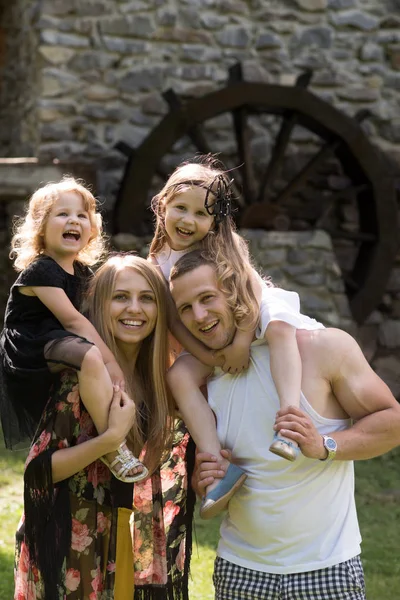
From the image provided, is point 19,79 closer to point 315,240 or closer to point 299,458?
point 315,240

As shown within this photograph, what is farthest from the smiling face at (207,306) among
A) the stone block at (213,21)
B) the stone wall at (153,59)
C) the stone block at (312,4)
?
the stone block at (312,4)

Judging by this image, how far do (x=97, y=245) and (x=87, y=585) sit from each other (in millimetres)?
904

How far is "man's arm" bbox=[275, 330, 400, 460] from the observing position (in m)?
2.04

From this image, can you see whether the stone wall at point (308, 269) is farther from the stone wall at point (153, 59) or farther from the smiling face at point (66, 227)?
the smiling face at point (66, 227)

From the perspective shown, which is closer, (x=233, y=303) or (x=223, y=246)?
(x=233, y=303)

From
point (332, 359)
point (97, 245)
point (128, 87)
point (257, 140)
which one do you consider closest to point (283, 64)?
point (257, 140)

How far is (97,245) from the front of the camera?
8.38 feet

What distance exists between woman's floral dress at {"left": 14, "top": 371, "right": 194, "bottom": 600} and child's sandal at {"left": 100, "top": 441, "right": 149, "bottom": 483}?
0.09m

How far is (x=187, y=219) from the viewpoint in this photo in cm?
239

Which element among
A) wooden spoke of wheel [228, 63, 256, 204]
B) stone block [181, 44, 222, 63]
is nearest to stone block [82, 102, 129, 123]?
stone block [181, 44, 222, 63]

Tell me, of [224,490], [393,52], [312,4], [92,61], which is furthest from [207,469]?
[393,52]

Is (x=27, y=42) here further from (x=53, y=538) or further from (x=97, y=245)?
(x=53, y=538)

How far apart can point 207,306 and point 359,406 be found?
16.2 inches

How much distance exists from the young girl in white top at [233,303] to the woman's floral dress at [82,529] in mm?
244
